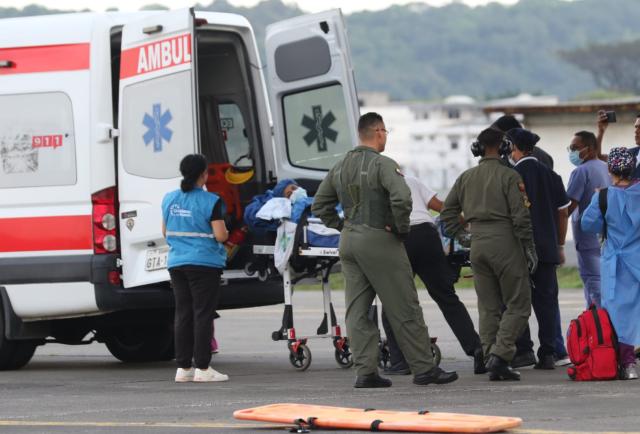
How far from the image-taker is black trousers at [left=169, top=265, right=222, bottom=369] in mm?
11680

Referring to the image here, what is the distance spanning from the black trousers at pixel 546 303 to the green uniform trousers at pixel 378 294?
4.51ft

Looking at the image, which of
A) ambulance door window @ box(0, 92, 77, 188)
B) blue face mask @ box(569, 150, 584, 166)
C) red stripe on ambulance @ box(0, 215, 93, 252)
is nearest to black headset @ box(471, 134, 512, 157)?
blue face mask @ box(569, 150, 584, 166)

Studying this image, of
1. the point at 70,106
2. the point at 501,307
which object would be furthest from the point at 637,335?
the point at 70,106

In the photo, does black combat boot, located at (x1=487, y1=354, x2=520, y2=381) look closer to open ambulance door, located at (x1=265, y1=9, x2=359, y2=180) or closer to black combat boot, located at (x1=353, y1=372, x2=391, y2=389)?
black combat boot, located at (x1=353, y1=372, x2=391, y2=389)

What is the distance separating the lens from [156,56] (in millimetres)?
11938

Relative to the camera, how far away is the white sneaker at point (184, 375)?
38.7ft

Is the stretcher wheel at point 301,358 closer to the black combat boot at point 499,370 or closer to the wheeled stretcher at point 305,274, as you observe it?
the wheeled stretcher at point 305,274

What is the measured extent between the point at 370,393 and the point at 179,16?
316cm

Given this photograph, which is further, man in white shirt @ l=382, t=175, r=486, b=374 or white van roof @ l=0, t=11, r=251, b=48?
white van roof @ l=0, t=11, r=251, b=48

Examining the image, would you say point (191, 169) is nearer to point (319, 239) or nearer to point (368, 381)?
point (319, 239)

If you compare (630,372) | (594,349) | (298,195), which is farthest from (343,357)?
(630,372)

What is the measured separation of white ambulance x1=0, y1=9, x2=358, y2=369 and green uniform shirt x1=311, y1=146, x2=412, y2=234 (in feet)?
4.65

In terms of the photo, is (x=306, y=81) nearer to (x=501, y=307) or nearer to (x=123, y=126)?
(x=123, y=126)

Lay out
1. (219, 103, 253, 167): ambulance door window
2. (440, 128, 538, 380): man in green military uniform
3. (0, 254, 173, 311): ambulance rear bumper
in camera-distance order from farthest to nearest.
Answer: (219, 103, 253, 167): ambulance door window
(0, 254, 173, 311): ambulance rear bumper
(440, 128, 538, 380): man in green military uniform
